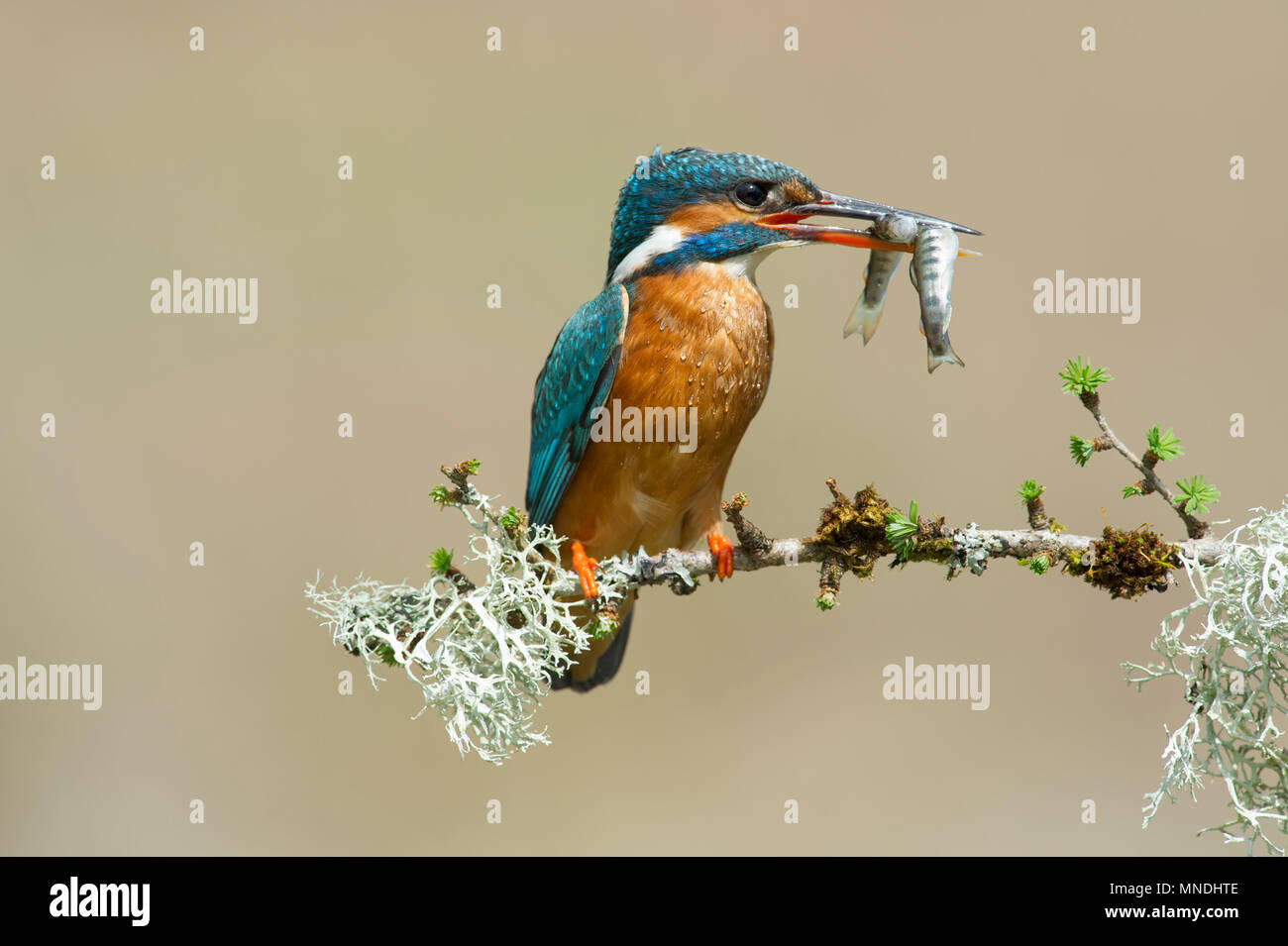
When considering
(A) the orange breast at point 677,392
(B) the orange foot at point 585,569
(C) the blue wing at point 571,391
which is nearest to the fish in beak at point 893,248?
(A) the orange breast at point 677,392

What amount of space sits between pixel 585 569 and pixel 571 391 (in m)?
0.47

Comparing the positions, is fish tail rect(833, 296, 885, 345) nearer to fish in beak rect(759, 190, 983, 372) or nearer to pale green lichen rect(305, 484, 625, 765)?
fish in beak rect(759, 190, 983, 372)

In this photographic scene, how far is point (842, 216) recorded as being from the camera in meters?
2.68

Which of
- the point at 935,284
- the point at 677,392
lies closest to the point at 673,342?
the point at 677,392

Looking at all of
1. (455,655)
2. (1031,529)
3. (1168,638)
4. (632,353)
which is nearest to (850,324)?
(632,353)

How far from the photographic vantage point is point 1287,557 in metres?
2.09

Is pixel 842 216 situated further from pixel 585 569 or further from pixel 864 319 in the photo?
pixel 585 569

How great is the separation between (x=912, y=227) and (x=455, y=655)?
1.44 meters

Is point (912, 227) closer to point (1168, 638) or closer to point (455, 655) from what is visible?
point (1168, 638)

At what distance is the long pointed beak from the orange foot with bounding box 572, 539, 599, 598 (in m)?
0.95

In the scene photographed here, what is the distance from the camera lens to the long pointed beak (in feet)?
8.43

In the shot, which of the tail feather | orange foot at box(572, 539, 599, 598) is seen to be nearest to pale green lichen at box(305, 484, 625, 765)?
orange foot at box(572, 539, 599, 598)

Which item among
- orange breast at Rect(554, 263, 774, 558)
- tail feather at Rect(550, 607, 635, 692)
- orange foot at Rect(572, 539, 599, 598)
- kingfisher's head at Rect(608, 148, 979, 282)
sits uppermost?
kingfisher's head at Rect(608, 148, 979, 282)

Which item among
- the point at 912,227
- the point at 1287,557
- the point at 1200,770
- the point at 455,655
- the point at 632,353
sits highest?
the point at 912,227
